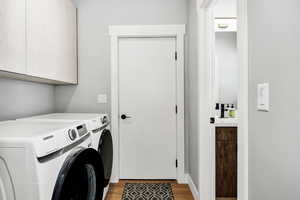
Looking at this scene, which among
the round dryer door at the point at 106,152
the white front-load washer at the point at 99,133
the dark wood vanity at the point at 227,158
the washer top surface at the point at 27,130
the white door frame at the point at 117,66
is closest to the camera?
the washer top surface at the point at 27,130

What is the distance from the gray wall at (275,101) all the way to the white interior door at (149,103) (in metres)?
1.76

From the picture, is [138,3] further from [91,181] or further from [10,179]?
[10,179]

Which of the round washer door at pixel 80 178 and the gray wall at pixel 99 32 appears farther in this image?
the gray wall at pixel 99 32

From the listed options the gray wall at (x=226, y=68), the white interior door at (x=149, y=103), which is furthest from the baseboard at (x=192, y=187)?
the gray wall at (x=226, y=68)

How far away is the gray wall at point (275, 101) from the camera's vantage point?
72 centimetres

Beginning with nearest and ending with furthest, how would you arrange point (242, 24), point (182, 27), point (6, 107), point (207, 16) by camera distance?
point (242, 24) → point (6, 107) → point (207, 16) → point (182, 27)

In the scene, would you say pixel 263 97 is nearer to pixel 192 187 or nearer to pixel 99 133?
pixel 99 133

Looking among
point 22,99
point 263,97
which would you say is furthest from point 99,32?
point 263,97

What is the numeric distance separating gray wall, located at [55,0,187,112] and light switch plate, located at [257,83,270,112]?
6.71ft

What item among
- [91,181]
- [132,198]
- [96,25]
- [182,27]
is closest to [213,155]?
A: [132,198]

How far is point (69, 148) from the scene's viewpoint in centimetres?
122

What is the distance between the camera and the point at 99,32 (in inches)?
108

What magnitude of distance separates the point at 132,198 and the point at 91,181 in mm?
932

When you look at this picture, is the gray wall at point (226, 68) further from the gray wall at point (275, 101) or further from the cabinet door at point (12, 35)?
the cabinet door at point (12, 35)
